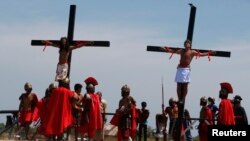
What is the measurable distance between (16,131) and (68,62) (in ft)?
11.2

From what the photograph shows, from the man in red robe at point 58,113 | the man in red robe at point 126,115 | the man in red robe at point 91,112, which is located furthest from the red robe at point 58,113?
the man in red robe at point 126,115

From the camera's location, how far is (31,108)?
21.5 meters

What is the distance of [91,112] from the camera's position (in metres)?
19.2

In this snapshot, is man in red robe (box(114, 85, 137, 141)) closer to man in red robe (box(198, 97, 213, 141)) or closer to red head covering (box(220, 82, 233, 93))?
man in red robe (box(198, 97, 213, 141))

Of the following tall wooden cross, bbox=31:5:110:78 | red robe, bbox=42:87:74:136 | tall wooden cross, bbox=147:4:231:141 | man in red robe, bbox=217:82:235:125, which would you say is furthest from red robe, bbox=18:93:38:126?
man in red robe, bbox=217:82:235:125

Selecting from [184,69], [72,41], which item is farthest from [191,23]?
[72,41]

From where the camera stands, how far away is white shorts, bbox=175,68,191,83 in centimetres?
1844

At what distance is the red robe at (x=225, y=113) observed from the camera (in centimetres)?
1836

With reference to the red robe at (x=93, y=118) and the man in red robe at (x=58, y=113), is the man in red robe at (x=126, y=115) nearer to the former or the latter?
the red robe at (x=93, y=118)

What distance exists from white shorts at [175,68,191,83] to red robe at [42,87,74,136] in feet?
8.40

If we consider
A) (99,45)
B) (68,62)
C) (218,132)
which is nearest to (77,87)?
(68,62)

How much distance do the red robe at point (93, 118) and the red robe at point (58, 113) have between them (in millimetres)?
1011

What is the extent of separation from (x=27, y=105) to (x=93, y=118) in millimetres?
2937

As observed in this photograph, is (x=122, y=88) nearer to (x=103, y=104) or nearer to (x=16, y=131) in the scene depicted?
(x=103, y=104)
